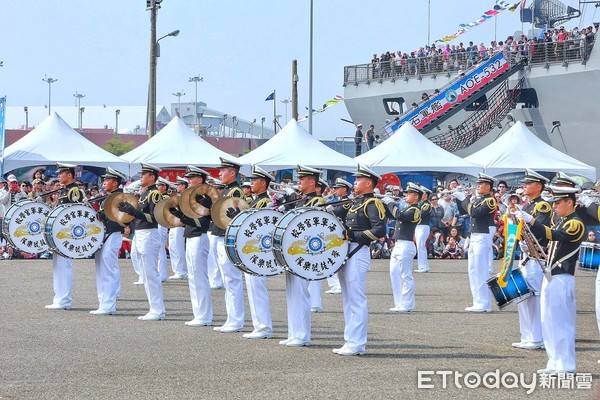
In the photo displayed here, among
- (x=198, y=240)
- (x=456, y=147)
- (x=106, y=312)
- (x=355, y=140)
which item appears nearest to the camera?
(x=198, y=240)

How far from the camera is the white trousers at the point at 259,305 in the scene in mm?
12430

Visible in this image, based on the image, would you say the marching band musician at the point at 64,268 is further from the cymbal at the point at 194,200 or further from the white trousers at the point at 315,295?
the white trousers at the point at 315,295

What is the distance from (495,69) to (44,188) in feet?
81.3

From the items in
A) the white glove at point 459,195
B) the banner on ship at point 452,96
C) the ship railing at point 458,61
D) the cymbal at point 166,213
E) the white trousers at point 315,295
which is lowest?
the white trousers at point 315,295

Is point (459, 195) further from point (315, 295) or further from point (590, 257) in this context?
point (590, 257)

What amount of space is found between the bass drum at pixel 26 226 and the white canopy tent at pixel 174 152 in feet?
38.4

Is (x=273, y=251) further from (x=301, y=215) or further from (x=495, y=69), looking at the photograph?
(x=495, y=69)

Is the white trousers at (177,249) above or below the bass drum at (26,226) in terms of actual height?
below

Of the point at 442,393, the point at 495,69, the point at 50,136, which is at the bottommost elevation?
the point at 442,393

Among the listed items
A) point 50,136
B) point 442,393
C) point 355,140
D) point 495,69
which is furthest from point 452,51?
point 442,393

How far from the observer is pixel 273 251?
1150 centimetres

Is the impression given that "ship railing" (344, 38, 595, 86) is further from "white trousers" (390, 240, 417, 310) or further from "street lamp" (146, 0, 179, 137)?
"white trousers" (390, 240, 417, 310)

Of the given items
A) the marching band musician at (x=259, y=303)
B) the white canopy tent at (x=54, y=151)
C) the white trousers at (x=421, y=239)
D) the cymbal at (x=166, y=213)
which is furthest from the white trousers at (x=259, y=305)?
the white canopy tent at (x=54, y=151)

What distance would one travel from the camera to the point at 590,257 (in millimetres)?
12211
